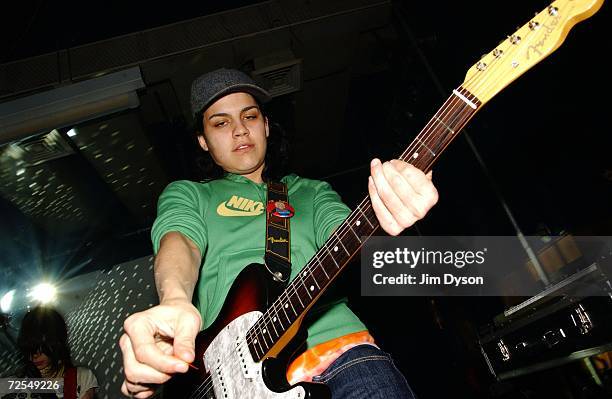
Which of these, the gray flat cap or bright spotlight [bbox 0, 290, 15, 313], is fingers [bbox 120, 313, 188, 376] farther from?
bright spotlight [bbox 0, 290, 15, 313]

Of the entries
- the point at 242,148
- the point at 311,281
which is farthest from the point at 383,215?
the point at 242,148

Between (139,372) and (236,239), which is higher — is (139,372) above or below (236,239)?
below

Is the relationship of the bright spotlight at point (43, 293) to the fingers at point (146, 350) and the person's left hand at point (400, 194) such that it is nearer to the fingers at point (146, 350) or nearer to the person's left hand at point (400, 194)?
the fingers at point (146, 350)

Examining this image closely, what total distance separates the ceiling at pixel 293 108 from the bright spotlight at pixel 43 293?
0.59 ft

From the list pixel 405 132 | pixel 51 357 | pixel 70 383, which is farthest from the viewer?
pixel 405 132

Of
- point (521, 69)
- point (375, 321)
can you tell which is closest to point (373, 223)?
point (521, 69)

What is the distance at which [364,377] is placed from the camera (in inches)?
46.9

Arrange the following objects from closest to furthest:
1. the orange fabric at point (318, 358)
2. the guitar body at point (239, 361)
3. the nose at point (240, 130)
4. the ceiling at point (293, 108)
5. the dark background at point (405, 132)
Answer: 1. the guitar body at point (239, 361)
2. the orange fabric at point (318, 358)
3. the nose at point (240, 130)
4. the dark background at point (405, 132)
5. the ceiling at point (293, 108)

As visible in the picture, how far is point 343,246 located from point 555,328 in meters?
1.67

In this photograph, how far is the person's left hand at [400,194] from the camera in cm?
94

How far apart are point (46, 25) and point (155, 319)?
4.25 m

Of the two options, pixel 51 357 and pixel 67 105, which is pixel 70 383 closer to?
pixel 51 357

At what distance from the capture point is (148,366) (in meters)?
0.85

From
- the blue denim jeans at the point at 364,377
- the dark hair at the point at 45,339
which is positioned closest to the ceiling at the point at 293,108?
the dark hair at the point at 45,339
